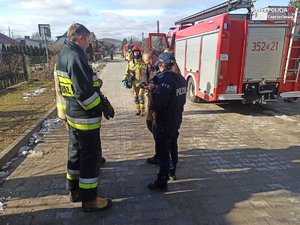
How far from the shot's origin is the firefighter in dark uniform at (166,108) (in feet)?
12.0

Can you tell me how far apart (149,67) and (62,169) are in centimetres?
255

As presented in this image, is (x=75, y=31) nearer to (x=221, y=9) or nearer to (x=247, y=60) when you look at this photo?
(x=247, y=60)

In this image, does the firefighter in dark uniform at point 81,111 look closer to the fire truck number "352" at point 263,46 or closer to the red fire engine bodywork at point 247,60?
the red fire engine bodywork at point 247,60

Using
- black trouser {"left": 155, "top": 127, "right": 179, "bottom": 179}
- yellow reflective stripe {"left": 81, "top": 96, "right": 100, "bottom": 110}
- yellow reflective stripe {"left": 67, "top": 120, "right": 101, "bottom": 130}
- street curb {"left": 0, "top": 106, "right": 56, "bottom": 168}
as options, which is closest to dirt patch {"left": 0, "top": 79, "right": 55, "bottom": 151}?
street curb {"left": 0, "top": 106, "right": 56, "bottom": 168}

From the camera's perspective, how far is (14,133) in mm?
6172

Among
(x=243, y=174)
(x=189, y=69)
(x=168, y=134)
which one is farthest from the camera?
(x=189, y=69)

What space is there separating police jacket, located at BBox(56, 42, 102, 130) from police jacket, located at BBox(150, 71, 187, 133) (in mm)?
777

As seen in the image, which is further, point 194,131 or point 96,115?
point 194,131

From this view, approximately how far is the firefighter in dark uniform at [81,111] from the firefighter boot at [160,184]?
66cm

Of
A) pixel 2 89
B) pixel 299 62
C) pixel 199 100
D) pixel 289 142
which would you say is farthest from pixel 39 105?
pixel 299 62

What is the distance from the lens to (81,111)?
3244 millimetres

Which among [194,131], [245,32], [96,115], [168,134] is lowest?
[194,131]

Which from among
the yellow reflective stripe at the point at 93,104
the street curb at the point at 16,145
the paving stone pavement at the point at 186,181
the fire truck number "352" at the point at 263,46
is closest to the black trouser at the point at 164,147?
the paving stone pavement at the point at 186,181

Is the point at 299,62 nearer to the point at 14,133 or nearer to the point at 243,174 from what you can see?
the point at 243,174
